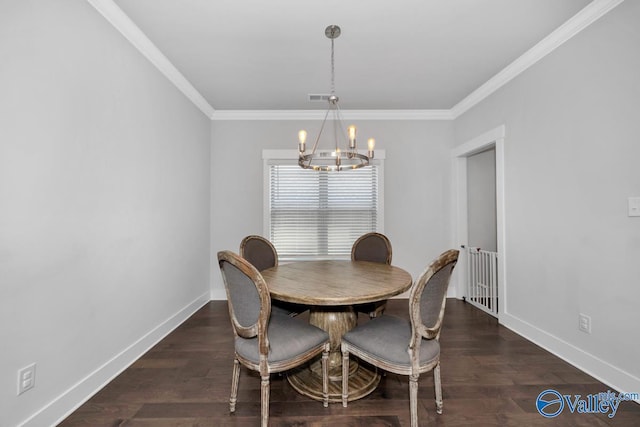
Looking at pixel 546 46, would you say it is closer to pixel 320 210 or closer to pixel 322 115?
pixel 322 115

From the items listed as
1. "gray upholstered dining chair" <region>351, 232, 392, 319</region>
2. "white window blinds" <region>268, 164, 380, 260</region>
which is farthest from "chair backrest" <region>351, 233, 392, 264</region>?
"white window blinds" <region>268, 164, 380, 260</region>

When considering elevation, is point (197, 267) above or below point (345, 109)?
below

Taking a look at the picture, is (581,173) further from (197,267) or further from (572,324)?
(197,267)

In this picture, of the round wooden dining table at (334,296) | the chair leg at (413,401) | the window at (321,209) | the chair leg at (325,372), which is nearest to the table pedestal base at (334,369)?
the round wooden dining table at (334,296)

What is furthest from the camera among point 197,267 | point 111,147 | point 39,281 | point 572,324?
point 197,267

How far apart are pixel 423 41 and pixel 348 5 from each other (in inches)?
30.9

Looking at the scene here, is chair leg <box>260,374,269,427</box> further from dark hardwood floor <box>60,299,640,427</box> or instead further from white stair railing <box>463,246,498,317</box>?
white stair railing <box>463,246,498,317</box>

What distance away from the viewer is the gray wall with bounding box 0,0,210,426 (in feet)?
4.60

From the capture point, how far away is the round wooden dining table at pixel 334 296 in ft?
5.27

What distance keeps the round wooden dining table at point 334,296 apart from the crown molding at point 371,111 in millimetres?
2154

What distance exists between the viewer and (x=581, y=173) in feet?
7.13

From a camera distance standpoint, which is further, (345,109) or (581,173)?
(345,109)

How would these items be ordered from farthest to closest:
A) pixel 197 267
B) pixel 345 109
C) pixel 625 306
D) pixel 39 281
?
pixel 345 109 < pixel 197 267 < pixel 625 306 < pixel 39 281

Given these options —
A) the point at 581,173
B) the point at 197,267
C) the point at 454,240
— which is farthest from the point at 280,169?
the point at 581,173
